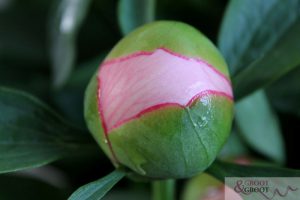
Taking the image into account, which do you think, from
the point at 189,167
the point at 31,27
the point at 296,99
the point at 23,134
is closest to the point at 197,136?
the point at 189,167

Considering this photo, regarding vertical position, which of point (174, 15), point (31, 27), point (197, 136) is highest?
point (197, 136)

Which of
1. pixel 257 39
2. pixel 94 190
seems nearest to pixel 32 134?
pixel 94 190

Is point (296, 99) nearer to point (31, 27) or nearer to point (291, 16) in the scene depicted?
point (291, 16)

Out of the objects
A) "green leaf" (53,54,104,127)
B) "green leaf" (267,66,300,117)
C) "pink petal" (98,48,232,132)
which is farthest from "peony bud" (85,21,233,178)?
"green leaf" (53,54,104,127)

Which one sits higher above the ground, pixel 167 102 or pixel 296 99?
pixel 167 102

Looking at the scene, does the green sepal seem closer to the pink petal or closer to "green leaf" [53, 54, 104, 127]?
the pink petal

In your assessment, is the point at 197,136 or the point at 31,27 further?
the point at 31,27

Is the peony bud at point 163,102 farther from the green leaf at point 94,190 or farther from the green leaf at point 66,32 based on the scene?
Result: the green leaf at point 66,32
